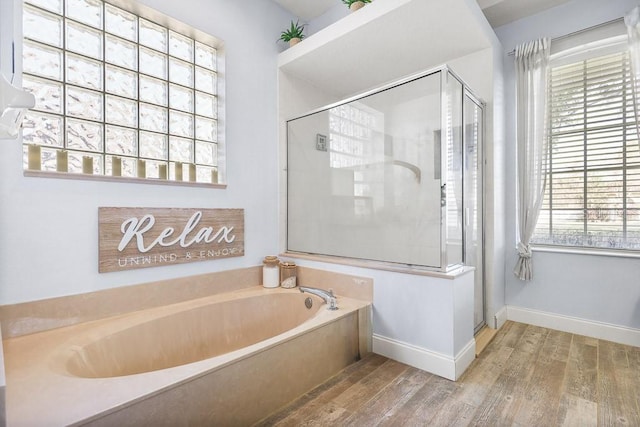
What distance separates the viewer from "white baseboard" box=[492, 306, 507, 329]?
2.62 meters

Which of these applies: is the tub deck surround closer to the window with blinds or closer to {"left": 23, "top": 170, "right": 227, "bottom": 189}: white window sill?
{"left": 23, "top": 170, "right": 227, "bottom": 189}: white window sill

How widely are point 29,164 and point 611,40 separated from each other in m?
4.03

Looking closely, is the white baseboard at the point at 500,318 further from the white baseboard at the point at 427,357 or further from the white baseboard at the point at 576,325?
the white baseboard at the point at 427,357

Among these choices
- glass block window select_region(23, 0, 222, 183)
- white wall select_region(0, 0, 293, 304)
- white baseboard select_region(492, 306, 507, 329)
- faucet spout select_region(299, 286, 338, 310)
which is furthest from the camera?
white baseboard select_region(492, 306, 507, 329)

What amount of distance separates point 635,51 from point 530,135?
31.6 inches

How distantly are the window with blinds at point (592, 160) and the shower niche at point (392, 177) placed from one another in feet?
2.39

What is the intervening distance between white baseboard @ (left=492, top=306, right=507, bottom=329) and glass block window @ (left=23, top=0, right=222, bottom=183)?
101 inches

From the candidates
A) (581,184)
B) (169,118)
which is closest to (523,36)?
(581,184)

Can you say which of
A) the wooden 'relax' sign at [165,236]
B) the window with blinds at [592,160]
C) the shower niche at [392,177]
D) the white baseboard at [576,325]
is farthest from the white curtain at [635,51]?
the wooden 'relax' sign at [165,236]

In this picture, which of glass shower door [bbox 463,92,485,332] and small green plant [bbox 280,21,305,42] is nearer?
glass shower door [bbox 463,92,485,332]

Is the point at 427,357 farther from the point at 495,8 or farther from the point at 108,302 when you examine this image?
the point at 495,8

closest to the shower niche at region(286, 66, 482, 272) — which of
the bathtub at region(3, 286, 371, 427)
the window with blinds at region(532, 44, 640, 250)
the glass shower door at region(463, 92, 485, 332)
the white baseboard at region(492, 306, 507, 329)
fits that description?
the glass shower door at region(463, 92, 485, 332)

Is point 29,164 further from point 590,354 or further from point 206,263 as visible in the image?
point 590,354

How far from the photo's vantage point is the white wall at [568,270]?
94.0 inches
